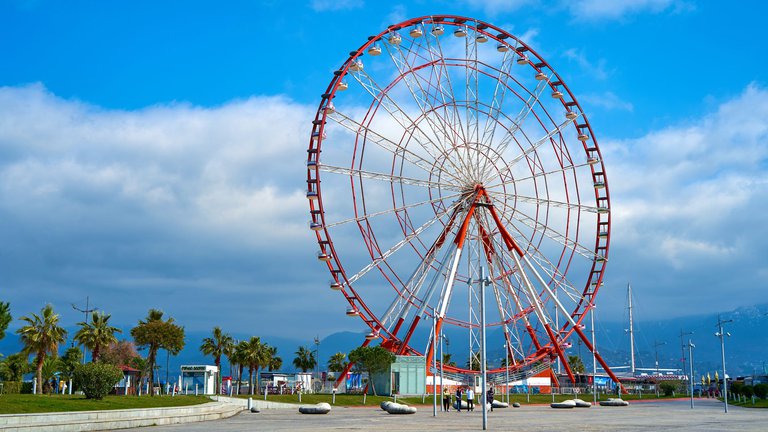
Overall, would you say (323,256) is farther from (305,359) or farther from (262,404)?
(305,359)

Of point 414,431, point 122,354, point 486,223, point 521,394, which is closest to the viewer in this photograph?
point 414,431

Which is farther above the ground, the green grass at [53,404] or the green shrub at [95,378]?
the green shrub at [95,378]

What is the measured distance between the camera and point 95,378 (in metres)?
40.4

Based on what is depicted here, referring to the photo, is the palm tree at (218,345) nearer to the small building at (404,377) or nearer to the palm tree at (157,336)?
the palm tree at (157,336)

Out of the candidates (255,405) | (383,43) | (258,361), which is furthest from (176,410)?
(258,361)

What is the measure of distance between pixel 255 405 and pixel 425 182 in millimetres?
20819

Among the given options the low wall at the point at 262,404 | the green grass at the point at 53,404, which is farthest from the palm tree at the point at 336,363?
the green grass at the point at 53,404

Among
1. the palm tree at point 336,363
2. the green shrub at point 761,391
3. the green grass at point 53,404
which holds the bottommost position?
the green shrub at point 761,391

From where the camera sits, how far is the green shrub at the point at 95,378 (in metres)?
40.4

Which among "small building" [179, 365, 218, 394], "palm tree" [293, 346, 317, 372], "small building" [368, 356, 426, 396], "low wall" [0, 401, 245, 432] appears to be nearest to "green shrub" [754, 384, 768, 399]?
"small building" [368, 356, 426, 396]

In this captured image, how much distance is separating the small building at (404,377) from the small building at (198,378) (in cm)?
1457

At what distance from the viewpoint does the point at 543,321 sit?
244ft

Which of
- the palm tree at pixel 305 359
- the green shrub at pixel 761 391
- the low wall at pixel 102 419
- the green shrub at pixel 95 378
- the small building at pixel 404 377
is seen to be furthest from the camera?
the palm tree at pixel 305 359

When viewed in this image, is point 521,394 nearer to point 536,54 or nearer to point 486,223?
point 486,223
